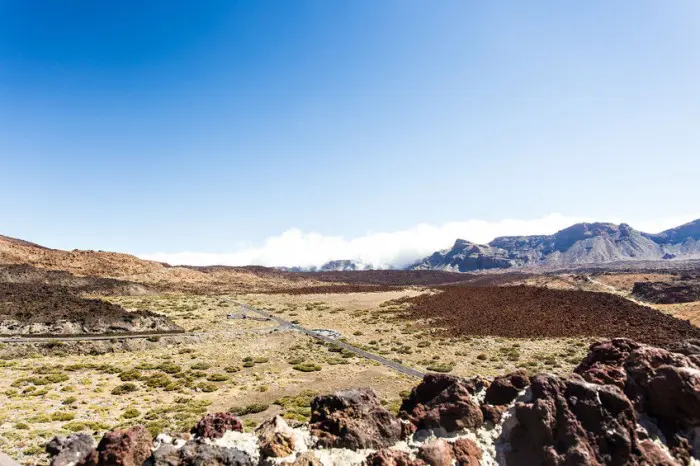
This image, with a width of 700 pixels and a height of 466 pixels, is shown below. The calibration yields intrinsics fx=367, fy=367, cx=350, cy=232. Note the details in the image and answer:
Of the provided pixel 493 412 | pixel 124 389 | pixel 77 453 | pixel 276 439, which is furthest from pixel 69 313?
pixel 493 412

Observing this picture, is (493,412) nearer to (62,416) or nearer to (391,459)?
(391,459)

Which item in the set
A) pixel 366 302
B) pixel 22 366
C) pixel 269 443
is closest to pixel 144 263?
pixel 366 302

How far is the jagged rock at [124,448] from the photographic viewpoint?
11.2 metres

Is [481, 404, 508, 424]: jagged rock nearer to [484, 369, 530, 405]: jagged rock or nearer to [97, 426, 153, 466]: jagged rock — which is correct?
[484, 369, 530, 405]: jagged rock

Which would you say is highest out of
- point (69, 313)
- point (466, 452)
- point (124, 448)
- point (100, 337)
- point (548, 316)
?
point (69, 313)

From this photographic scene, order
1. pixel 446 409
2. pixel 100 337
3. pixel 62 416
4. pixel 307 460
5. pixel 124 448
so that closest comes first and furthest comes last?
pixel 124 448, pixel 307 460, pixel 446 409, pixel 62 416, pixel 100 337

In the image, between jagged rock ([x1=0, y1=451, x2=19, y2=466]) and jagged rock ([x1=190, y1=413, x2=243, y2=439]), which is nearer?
jagged rock ([x1=190, y1=413, x2=243, y2=439])

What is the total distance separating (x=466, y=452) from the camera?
481 inches

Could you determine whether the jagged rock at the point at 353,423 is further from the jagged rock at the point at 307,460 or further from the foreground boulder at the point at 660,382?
the foreground boulder at the point at 660,382

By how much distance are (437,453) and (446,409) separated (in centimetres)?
193

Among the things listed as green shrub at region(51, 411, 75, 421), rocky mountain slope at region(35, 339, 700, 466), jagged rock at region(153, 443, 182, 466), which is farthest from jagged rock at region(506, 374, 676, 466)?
green shrub at region(51, 411, 75, 421)

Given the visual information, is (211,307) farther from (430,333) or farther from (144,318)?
(430,333)

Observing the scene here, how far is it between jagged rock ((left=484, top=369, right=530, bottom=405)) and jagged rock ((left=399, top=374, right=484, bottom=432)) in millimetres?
917

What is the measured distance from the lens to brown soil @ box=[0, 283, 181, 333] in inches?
1900
